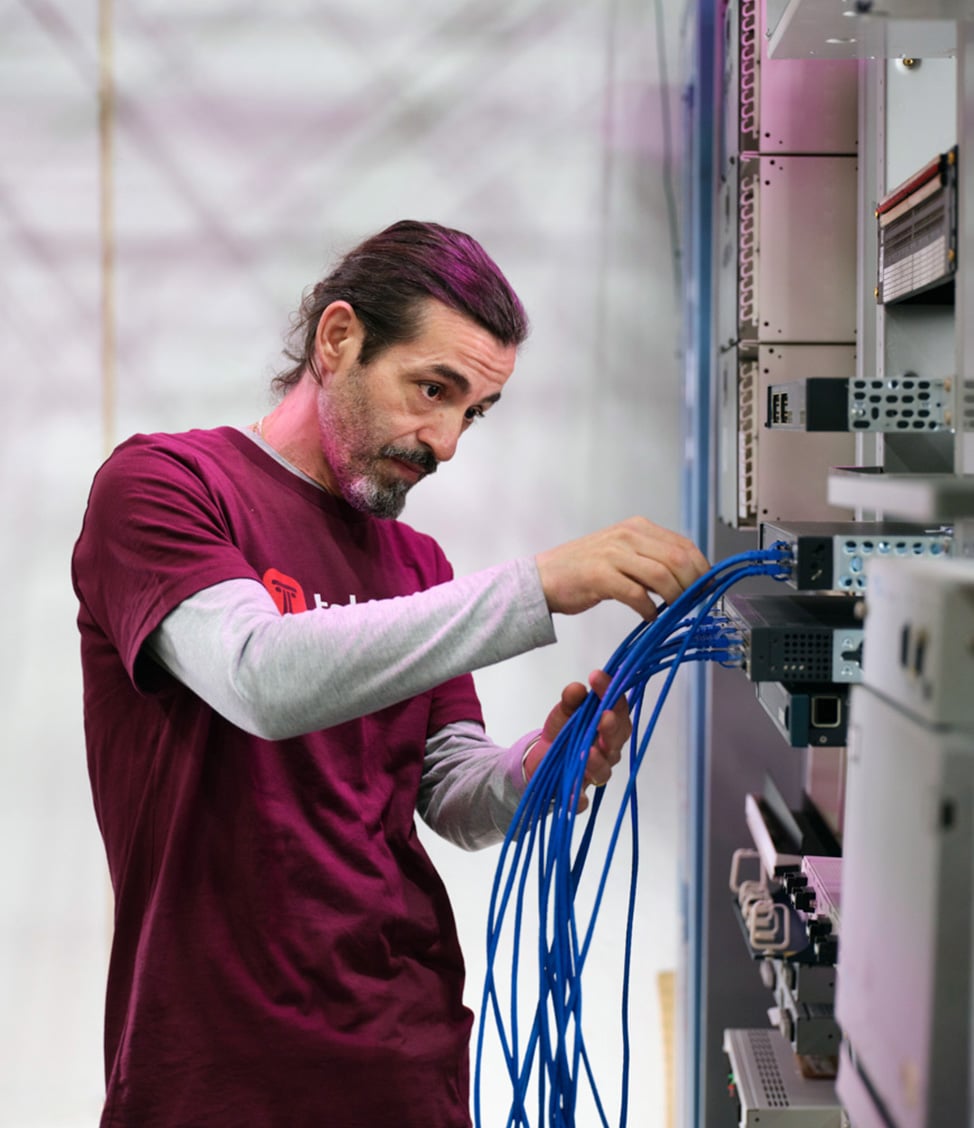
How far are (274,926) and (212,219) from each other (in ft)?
7.28

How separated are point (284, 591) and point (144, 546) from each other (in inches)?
9.2

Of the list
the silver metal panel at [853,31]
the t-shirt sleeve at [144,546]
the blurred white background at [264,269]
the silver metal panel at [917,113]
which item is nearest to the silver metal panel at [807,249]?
the silver metal panel at [917,113]

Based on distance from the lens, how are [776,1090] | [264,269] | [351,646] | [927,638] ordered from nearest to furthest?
[927,638], [351,646], [776,1090], [264,269]

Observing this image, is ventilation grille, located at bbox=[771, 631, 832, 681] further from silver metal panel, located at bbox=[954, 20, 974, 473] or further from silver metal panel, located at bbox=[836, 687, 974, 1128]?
silver metal panel, located at bbox=[836, 687, 974, 1128]

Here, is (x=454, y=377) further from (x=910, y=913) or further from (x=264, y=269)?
(x=264, y=269)

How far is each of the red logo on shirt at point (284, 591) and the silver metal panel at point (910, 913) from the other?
776 millimetres

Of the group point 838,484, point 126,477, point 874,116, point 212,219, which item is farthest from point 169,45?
point 838,484

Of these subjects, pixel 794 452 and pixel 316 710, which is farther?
pixel 794 452

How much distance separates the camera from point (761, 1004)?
2693mm

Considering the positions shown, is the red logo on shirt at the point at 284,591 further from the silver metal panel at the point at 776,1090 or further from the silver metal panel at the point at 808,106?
the silver metal panel at the point at 808,106

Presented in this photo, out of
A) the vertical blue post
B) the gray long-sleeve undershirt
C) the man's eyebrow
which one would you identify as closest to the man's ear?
the man's eyebrow

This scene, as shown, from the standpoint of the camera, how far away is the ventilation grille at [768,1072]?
2.05 meters

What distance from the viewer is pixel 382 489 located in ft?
5.04

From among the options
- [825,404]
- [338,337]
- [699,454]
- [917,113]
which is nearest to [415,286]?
[338,337]
